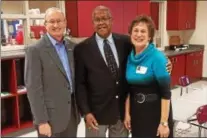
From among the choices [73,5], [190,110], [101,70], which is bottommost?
[190,110]

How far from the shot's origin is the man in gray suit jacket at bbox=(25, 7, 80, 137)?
1810 mm

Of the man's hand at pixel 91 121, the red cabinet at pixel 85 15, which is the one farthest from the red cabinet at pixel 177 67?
the man's hand at pixel 91 121

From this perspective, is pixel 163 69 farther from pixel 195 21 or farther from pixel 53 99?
pixel 195 21

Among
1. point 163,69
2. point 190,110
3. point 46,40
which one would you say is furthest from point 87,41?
point 190,110

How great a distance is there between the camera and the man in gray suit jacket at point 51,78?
1.81 meters

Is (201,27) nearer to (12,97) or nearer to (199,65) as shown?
(199,65)

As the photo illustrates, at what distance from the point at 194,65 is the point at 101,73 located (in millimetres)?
5350

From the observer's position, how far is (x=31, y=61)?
1.79m

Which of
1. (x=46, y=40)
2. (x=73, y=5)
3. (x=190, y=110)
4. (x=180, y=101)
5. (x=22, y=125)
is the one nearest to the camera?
(x=46, y=40)

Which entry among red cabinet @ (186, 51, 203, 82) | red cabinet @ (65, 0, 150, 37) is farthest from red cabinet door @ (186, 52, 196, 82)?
red cabinet @ (65, 0, 150, 37)

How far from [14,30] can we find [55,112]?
2.83 m

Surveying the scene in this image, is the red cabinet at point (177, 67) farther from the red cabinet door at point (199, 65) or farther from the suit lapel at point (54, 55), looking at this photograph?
the suit lapel at point (54, 55)

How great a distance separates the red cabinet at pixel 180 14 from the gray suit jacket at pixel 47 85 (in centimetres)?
511

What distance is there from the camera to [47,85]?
1.86 m
